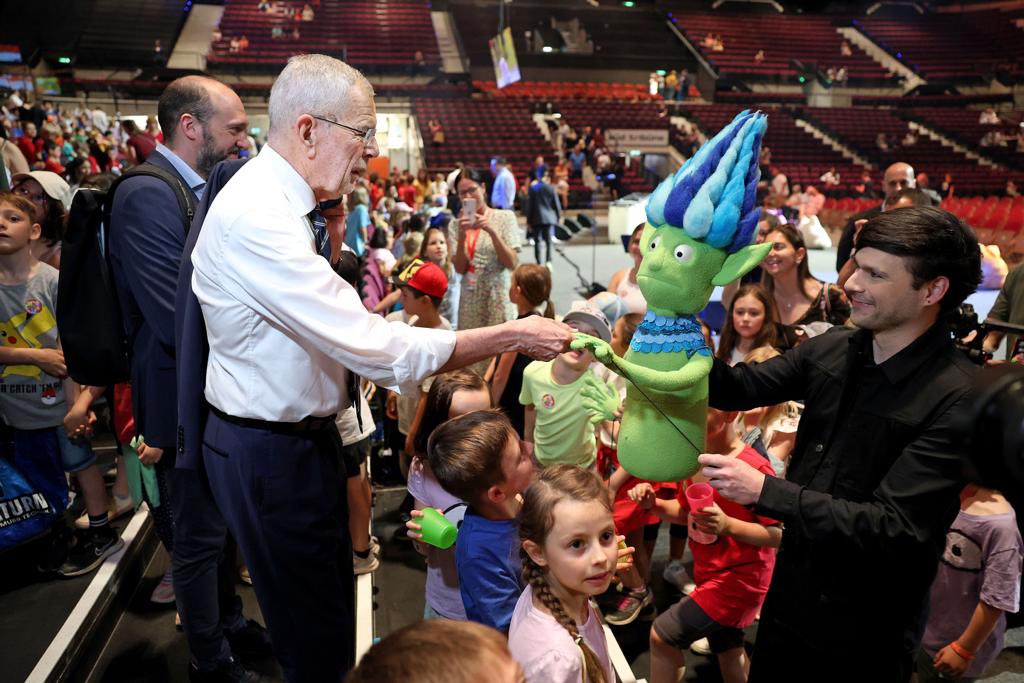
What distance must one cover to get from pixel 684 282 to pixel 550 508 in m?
0.60

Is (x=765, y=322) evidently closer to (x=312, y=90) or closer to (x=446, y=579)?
(x=446, y=579)

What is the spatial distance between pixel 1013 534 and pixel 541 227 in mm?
7457

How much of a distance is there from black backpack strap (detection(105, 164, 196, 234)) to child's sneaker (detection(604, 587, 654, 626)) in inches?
77.6

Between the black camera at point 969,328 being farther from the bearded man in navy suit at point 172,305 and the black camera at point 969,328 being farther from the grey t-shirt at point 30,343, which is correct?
the grey t-shirt at point 30,343

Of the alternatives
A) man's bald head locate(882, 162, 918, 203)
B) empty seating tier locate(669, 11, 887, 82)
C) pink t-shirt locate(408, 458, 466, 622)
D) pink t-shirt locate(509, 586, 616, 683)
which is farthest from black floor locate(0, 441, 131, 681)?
empty seating tier locate(669, 11, 887, 82)

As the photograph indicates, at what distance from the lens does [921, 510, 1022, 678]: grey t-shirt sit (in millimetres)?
2105

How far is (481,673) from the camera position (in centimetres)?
86

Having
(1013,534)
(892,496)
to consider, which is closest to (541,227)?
(1013,534)

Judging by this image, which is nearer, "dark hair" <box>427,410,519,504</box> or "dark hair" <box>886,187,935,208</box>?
"dark hair" <box>427,410,519,504</box>

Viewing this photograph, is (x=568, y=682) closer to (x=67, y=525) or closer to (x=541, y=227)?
(x=67, y=525)

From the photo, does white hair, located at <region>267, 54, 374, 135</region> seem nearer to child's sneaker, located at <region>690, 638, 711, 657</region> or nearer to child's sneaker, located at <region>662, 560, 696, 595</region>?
child's sneaker, located at <region>690, 638, 711, 657</region>

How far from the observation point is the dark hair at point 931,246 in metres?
1.35

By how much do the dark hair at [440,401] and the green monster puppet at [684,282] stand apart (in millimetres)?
751

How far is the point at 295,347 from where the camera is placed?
147cm
